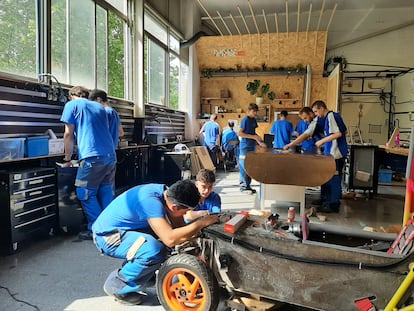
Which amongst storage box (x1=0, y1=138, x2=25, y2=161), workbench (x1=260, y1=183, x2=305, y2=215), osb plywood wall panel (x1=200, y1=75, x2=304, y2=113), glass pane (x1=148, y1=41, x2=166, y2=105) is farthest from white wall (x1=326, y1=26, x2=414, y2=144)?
storage box (x1=0, y1=138, x2=25, y2=161)

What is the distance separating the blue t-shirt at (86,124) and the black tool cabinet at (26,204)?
0.41 m

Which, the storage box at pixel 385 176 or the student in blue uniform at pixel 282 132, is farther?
the storage box at pixel 385 176

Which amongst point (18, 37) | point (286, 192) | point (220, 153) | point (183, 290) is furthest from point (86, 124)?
point (220, 153)

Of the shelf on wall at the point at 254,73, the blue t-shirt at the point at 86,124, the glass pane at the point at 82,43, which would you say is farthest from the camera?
the shelf on wall at the point at 254,73

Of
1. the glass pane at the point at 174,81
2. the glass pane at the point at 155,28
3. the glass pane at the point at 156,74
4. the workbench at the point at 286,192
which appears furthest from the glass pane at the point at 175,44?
the workbench at the point at 286,192

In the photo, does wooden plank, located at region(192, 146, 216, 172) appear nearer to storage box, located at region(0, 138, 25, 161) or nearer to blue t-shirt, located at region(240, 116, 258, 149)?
blue t-shirt, located at region(240, 116, 258, 149)

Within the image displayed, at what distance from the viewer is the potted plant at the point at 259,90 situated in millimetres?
9125

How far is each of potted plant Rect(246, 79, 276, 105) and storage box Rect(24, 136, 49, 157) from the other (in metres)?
6.96

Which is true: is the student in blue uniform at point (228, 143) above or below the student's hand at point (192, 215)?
above

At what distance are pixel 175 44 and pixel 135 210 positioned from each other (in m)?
7.14

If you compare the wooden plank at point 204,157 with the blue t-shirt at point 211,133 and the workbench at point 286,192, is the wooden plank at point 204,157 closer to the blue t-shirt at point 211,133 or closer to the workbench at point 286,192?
the blue t-shirt at point 211,133

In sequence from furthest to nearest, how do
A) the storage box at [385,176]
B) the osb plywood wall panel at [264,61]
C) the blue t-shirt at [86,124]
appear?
the osb plywood wall panel at [264,61] < the storage box at [385,176] < the blue t-shirt at [86,124]

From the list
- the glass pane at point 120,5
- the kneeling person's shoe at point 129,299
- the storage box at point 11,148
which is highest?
the glass pane at point 120,5

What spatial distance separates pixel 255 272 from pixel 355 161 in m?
4.43
